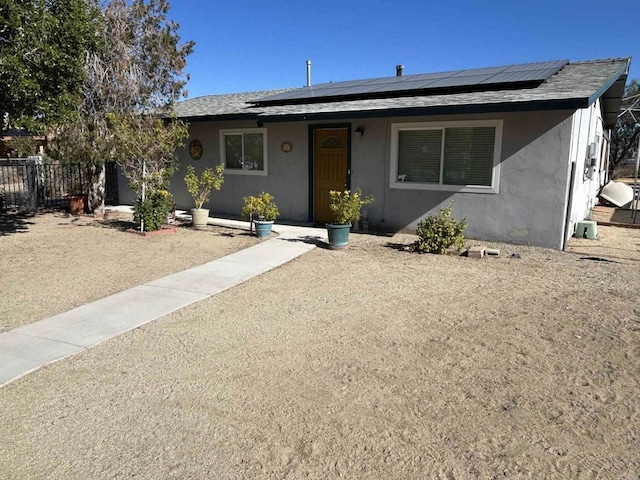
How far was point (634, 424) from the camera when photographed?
3.13m

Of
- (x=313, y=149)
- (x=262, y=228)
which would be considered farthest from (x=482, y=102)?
(x=262, y=228)

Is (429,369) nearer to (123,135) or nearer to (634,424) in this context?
(634,424)

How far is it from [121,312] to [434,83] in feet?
28.2

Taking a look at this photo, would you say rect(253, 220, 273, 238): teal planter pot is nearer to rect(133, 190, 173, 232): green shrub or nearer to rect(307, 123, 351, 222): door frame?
rect(307, 123, 351, 222): door frame

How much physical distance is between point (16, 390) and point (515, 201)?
27.3 feet

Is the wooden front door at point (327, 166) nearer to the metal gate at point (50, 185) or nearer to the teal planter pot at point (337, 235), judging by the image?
the teal planter pot at point (337, 235)

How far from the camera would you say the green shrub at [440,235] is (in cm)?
827

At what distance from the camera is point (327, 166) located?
11.2 m

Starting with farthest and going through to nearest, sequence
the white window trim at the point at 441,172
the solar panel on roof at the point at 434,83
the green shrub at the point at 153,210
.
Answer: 1. the green shrub at the point at 153,210
2. the solar panel on roof at the point at 434,83
3. the white window trim at the point at 441,172

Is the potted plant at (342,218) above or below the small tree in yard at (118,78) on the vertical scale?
below

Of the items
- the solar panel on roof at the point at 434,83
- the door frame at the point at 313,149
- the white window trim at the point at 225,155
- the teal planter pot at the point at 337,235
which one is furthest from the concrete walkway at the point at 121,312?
the solar panel on roof at the point at 434,83

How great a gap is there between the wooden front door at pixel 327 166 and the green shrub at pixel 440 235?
9.94 ft

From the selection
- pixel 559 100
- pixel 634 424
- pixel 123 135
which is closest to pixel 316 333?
pixel 634 424

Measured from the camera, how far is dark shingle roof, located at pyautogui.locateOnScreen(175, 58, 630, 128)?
784cm
